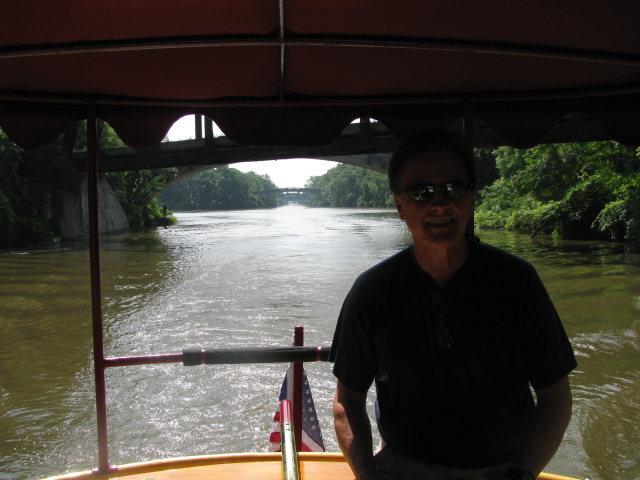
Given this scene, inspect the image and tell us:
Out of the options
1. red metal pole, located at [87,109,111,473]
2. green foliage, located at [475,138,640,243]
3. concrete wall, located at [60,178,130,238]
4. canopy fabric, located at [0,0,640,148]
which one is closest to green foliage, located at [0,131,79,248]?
concrete wall, located at [60,178,130,238]

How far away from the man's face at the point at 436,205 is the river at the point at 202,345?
12.3ft

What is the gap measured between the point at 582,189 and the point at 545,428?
18.6 metres

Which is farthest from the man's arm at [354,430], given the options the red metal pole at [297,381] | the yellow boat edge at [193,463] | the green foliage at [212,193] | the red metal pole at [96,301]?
the green foliage at [212,193]

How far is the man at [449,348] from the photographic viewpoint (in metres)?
1.31

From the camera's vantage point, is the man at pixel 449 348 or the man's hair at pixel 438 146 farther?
the man's hair at pixel 438 146

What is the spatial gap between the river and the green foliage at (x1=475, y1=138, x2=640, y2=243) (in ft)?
4.14

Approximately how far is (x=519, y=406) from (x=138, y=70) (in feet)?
5.26

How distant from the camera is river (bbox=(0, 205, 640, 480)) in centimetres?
474

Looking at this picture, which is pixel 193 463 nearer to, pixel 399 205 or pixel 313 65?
pixel 399 205

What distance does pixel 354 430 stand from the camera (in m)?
1.47

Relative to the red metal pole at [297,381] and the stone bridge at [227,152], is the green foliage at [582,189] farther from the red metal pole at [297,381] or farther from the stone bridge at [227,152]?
the red metal pole at [297,381]

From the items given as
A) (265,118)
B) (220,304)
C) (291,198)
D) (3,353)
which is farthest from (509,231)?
(291,198)

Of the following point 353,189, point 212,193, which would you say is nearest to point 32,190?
point 212,193

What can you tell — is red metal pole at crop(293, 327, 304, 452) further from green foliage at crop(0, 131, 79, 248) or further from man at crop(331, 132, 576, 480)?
green foliage at crop(0, 131, 79, 248)
